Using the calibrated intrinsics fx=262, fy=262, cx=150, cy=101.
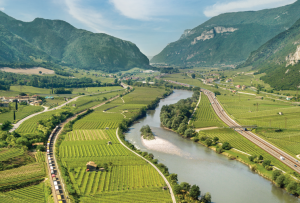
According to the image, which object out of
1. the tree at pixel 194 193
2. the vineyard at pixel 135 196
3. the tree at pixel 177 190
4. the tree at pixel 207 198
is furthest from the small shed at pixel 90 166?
the tree at pixel 207 198

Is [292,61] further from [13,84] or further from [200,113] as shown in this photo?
[13,84]

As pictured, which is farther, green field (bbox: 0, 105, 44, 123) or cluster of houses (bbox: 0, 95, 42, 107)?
cluster of houses (bbox: 0, 95, 42, 107)

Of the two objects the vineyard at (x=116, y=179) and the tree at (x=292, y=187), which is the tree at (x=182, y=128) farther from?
the tree at (x=292, y=187)

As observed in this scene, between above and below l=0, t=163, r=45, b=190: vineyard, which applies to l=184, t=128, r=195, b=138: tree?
above

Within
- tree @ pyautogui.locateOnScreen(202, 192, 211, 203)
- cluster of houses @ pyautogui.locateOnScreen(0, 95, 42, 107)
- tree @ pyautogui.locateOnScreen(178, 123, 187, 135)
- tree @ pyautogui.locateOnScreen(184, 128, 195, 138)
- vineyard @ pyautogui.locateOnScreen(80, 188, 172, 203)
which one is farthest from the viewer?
cluster of houses @ pyautogui.locateOnScreen(0, 95, 42, 107)

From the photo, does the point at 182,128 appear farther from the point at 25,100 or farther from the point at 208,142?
the point at 25,100

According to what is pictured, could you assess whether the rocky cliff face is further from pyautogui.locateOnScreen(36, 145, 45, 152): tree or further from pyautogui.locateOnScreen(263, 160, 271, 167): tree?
pyautogui.locateOnScreen(36, 145, 45, 152): tree

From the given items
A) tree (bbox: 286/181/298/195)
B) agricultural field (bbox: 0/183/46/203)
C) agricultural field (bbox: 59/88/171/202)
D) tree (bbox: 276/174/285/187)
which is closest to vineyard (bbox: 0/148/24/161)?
agricultural field (bbox: 59/88/171/202)
